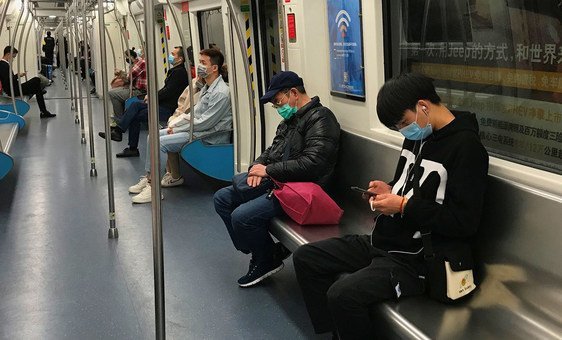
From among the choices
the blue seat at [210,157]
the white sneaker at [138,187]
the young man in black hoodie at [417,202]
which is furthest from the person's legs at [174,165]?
the young man in black hoodie at [417,202]

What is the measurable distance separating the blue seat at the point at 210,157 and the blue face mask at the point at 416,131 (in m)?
3.49

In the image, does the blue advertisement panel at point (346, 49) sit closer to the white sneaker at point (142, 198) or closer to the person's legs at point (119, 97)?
the white sneaker at point (142, 198)

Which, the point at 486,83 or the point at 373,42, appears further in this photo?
the point at 373,42

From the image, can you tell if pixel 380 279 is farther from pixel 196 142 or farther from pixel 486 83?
pixel 196 142

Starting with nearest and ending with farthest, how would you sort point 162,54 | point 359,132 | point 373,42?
point 373,42 → point 359,132 → point 162,54

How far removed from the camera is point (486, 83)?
2818 millimetres

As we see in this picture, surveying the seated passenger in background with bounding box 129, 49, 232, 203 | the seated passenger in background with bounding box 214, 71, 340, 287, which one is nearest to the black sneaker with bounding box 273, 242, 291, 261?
the seated passenger in background with bounding box 214, 71, 340, 287

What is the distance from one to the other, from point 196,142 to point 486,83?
3.42 meters

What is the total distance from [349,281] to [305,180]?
1.26 m

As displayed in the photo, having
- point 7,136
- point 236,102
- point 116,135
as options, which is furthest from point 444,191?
point 116,135

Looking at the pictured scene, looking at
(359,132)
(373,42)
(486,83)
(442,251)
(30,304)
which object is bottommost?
(30,304)

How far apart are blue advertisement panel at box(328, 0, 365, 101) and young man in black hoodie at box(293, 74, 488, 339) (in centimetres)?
129

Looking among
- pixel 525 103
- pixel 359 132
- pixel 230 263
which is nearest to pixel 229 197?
pixel 230 263

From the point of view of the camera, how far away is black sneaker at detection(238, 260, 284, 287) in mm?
3768
